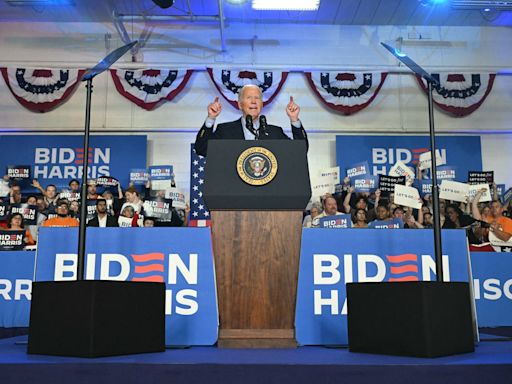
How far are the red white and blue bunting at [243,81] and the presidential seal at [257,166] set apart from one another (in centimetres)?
636

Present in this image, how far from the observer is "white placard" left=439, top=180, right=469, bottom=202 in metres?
6.50

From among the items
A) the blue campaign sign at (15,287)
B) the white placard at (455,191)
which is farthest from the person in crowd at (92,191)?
the white placard at (455,191)

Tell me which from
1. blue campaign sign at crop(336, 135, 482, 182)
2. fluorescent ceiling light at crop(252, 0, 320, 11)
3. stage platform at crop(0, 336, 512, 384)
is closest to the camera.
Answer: stage platform at crop(0, 336, 512, 384)

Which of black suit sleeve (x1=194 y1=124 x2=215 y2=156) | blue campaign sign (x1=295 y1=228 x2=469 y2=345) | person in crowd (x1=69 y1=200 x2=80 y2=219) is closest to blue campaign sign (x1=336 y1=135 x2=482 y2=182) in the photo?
person in crowd (x1=69 y1=200 x2=80 y2=219)

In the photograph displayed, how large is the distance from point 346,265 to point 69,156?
Answer: 6871mm

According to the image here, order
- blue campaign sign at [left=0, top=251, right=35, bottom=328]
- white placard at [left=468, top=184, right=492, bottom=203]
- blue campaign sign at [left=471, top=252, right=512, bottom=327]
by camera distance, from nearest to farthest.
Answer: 1. blue campaign sign at [left=471, top=252, right=512, bottom=327]
2. blue campaign sign at [left=0, top=251, right=35, bottom=328]
3. white placard at [left=468, top=184, right=492, bottom=203]

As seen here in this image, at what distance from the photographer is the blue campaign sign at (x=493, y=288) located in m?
3.47

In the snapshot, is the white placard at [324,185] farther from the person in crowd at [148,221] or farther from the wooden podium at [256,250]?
the wooden podium at [256,250]

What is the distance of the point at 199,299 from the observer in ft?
8.09

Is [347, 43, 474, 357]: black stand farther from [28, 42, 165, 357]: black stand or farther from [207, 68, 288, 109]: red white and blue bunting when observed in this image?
[207, 68, 288, 109]: red white and blue bunting

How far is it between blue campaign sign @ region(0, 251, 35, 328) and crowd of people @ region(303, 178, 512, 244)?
12.5 ft

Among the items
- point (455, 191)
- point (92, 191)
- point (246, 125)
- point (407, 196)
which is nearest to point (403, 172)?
point (455, 191)

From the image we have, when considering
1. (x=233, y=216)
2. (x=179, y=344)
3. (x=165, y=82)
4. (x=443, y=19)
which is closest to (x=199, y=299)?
(x=179, y=344)

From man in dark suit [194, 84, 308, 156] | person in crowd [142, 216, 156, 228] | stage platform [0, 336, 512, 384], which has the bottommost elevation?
stage platform [0, 336, 512, 384]
